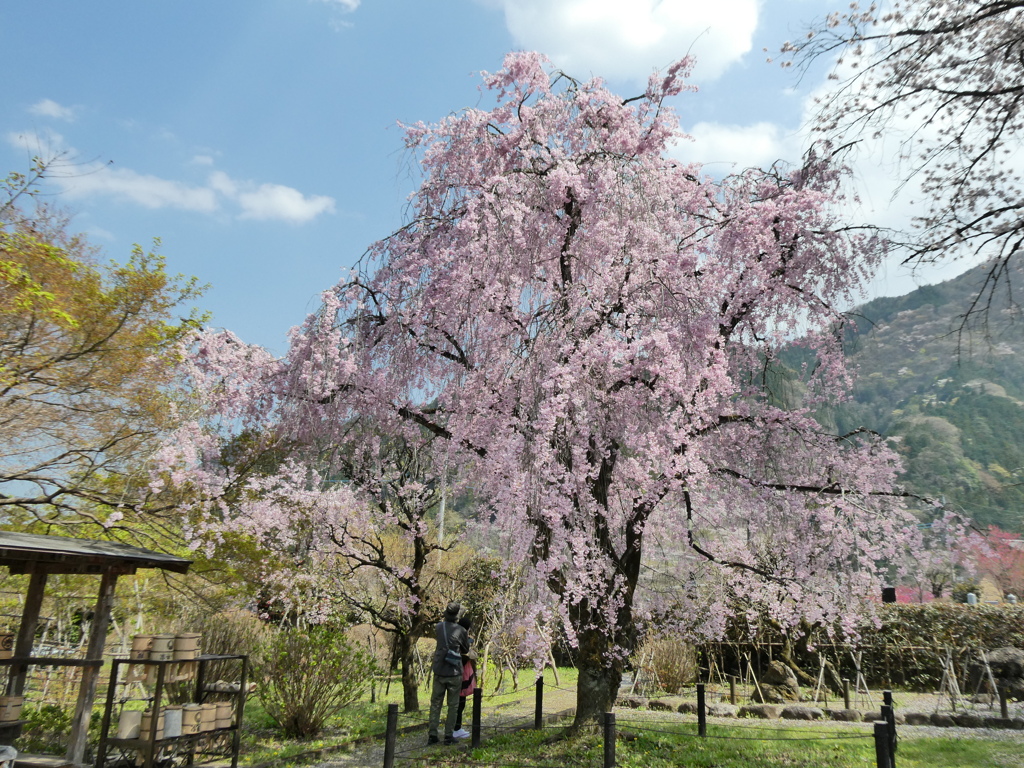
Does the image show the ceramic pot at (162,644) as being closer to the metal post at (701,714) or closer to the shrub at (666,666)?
the metal post at (701,714)

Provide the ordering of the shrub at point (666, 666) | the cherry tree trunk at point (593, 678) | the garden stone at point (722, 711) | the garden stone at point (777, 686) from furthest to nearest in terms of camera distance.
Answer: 1. the shrub at point (666, 666)
2. the garden stone at point (777, 686)
3. the garden stone at point (722, 711)
4. the cherry tree trunk at point (593, 678)

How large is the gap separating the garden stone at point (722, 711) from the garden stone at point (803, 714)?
756 millimetres

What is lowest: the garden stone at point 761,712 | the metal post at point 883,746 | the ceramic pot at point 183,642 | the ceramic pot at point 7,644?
the garden stone at point 761,712

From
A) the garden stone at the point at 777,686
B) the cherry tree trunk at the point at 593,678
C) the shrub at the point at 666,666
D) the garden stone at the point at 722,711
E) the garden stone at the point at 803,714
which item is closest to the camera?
the cherry tree trunk at the point at 593,678

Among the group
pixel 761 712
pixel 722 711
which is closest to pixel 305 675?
pixel 722 711

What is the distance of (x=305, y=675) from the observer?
9.12 metres

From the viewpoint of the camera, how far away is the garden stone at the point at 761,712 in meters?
10.0

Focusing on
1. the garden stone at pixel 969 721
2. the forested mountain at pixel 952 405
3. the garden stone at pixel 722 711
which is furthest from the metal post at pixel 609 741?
the forested mountain at pixel 952 405

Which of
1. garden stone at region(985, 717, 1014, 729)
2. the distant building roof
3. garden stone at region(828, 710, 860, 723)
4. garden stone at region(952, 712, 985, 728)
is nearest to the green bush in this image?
the distant building roof

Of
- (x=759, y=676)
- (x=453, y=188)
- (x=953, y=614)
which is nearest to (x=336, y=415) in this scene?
(x=453, y=188)

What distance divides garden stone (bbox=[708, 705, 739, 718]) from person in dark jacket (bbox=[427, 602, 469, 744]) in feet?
15.1

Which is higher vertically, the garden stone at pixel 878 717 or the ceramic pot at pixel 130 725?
the ceramic pot at pixel 130 725

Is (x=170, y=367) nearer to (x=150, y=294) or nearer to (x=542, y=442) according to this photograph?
(x=150, y=294)

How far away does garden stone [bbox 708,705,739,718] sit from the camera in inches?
405
